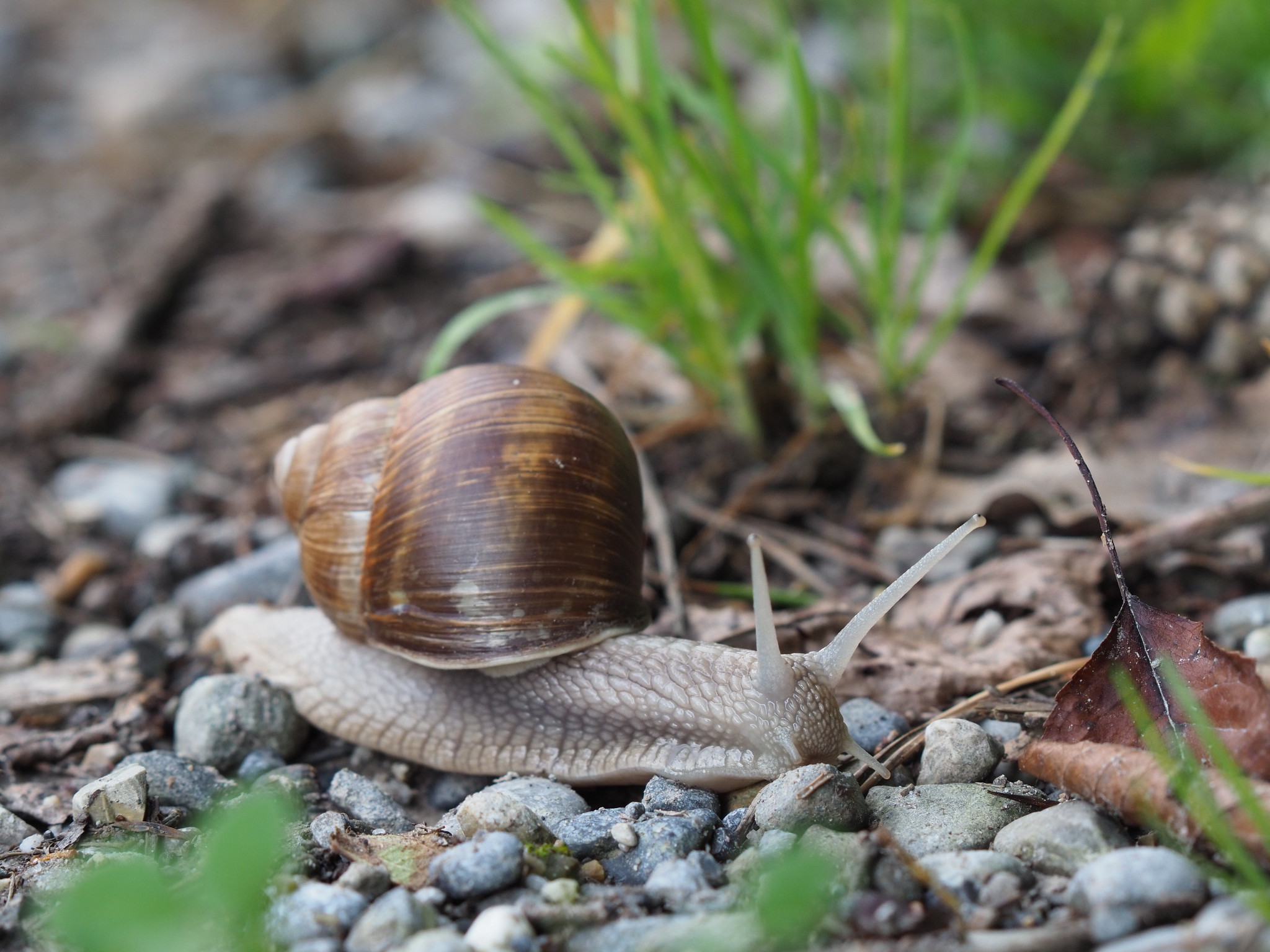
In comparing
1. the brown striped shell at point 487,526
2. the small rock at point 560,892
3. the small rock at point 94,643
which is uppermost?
the brown striped shell at point 487,526

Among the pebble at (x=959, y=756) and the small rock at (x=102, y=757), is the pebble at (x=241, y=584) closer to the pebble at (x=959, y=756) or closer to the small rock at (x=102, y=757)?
the small rock at (x=102, y=757)

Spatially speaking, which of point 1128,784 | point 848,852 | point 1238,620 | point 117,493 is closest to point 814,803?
point 848,852

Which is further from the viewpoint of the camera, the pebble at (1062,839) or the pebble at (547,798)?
the pebble at (547,798)

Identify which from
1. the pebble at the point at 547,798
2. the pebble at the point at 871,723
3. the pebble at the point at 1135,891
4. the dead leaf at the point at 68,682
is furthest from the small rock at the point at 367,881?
the dead leaf at the point at 68,682

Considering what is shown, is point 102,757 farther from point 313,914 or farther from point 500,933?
point 500,933

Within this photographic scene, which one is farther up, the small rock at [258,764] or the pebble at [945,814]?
the pebble at [945,814]

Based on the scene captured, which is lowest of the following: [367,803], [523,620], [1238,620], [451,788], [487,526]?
[451,788]

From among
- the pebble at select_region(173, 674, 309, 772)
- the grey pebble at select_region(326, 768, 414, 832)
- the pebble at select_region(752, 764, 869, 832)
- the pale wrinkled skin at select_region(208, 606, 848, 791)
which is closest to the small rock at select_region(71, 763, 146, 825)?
the pebble at select_region(173, 674, 309, 772)
